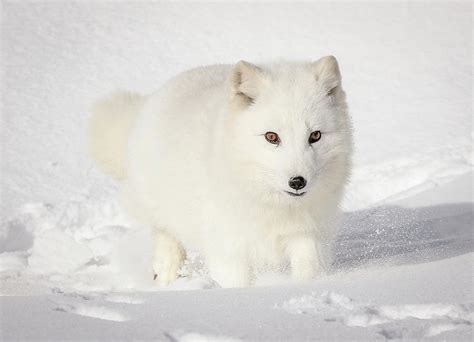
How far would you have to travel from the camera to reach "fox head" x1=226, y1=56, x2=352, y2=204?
3.39m

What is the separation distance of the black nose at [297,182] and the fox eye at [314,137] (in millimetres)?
237

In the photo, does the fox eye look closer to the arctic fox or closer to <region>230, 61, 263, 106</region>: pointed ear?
the arctic fox

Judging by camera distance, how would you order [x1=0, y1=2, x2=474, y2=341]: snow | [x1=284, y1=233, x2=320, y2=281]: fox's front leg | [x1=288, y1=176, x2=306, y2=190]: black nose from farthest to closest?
[x1=284, y1=233, x2=320, y2=281]: fox's front leg
[x1=288, y1=176, x2=306, y2=190]: black nose
[x1=0, y1=2, x2=474, y2=341]: snow

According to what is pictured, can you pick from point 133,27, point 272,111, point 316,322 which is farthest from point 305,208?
point 133,27

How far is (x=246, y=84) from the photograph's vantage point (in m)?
3.63

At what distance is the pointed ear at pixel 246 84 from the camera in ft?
11.8

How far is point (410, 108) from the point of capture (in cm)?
840

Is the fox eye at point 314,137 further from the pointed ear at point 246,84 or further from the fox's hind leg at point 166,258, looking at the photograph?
the fox's hind leg at point 166,258

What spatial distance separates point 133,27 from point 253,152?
749 centimetres

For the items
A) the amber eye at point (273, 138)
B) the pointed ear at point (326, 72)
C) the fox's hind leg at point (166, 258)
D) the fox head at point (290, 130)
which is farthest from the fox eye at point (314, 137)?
the fox's hind leg at point (166, 258)

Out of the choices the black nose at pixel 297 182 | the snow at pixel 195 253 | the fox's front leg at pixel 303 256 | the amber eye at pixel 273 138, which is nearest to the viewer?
the snow at pixel 195 253

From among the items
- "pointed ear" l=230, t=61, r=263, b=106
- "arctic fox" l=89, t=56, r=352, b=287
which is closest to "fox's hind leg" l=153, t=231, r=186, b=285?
"arctic fox" l=89, t=56, r=352, b=287

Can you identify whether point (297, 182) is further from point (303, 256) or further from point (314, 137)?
point (303, 256)

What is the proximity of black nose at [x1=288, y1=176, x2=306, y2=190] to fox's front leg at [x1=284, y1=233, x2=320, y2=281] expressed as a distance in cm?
47
